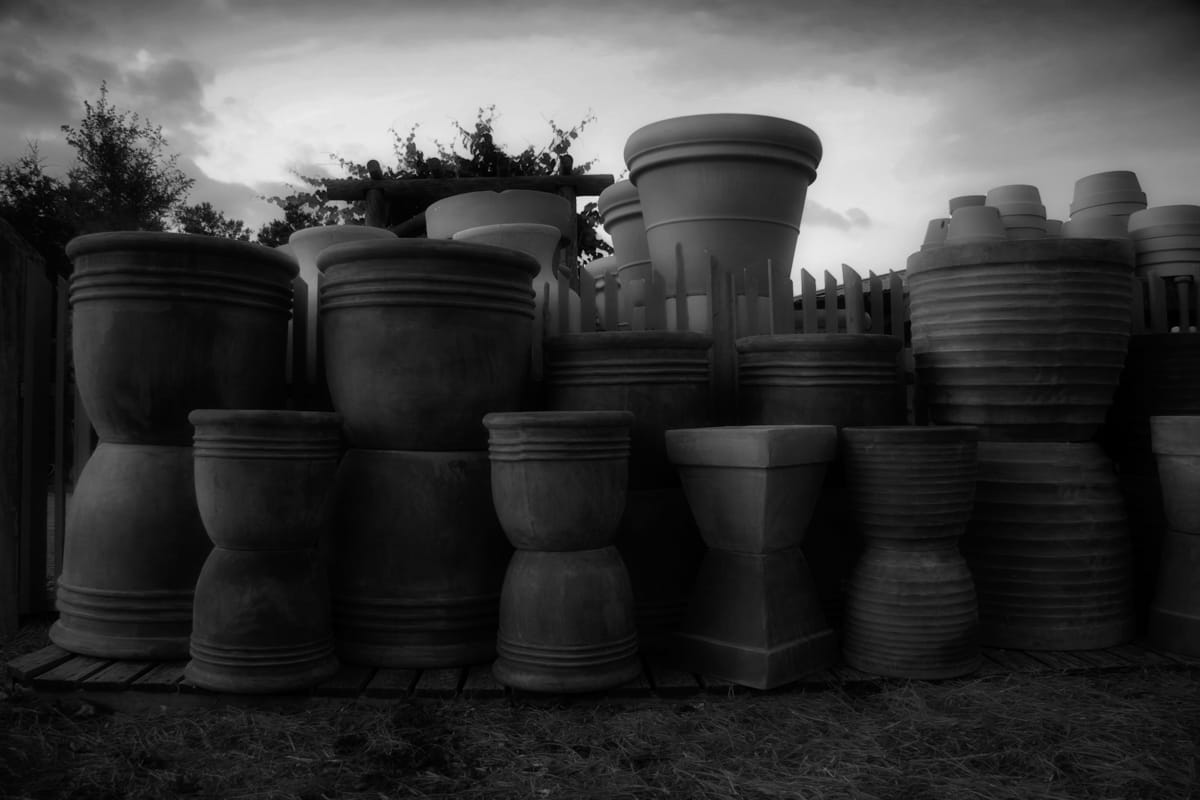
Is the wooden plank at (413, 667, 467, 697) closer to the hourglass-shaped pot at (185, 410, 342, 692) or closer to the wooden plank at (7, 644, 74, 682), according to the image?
the hourglass-shaped pot at (185, 410, 342, 692)

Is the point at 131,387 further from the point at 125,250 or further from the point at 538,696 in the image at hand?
the point at 538,696

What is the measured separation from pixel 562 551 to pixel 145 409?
1.49 meters

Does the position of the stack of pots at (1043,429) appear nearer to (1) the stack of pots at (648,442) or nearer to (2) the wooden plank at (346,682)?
(1) the stack of pots at (648,442)

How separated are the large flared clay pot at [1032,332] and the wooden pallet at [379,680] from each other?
83 cm

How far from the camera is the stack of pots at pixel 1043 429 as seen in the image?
10.5ft

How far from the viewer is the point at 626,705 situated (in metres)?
2.67

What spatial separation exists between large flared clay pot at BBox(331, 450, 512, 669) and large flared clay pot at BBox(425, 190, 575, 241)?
172cm

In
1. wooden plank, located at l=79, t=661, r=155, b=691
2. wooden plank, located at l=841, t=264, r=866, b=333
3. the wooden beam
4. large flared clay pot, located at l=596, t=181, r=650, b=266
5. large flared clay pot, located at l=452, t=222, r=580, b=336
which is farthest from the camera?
the wooden beam

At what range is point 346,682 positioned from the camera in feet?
9.10

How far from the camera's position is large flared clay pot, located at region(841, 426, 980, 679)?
289 cm

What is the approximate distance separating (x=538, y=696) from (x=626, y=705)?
260mm

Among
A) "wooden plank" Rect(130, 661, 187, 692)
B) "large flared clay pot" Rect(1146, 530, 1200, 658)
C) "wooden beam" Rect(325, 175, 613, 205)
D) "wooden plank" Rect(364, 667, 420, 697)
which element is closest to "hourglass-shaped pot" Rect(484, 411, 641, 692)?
"wooden plank" Rect(364, 667, 420, 697)

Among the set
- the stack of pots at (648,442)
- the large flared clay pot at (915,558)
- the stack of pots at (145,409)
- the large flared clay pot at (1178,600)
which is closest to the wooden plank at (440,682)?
the stack of pots at (648,442)

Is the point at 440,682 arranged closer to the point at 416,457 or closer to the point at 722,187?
the point at 416,457
